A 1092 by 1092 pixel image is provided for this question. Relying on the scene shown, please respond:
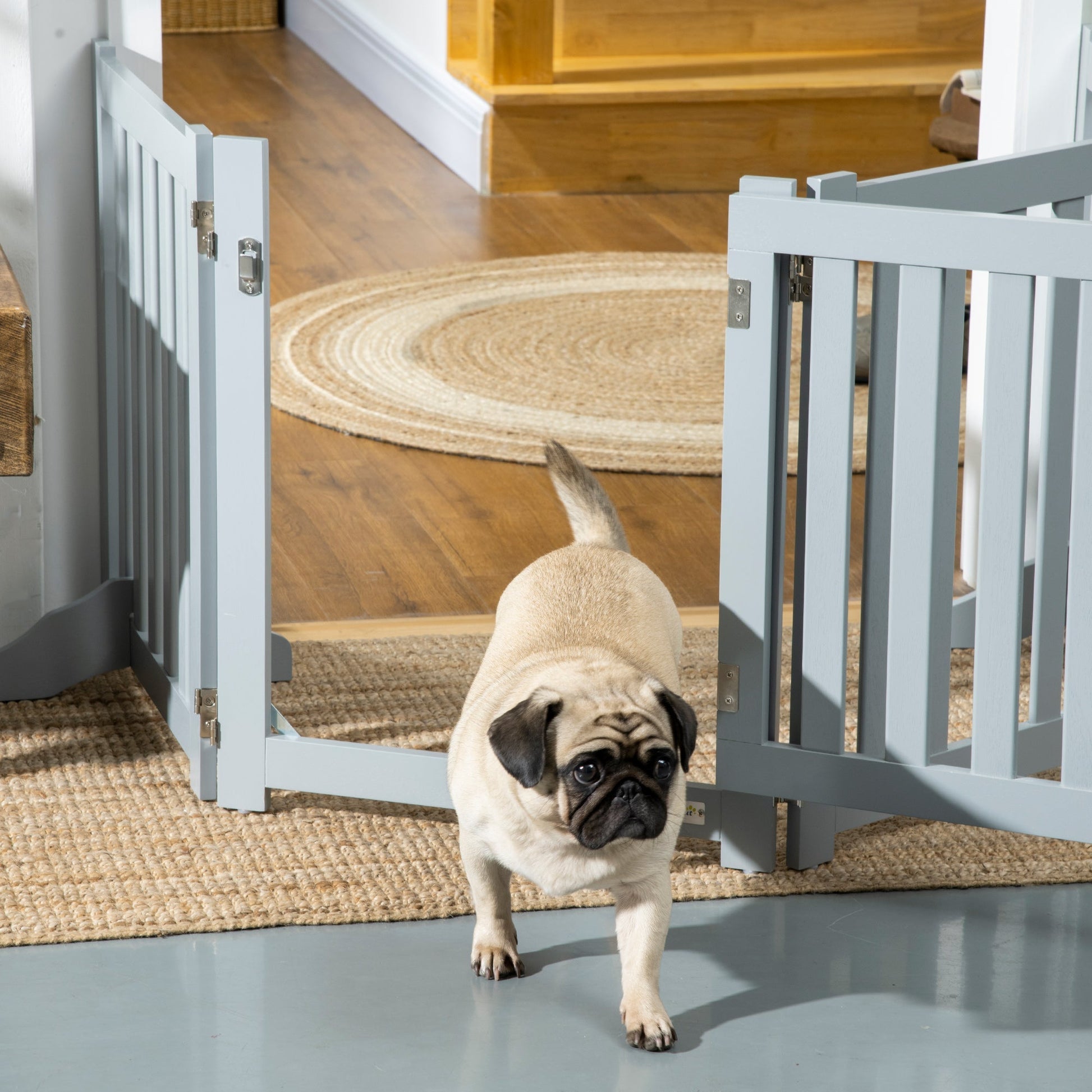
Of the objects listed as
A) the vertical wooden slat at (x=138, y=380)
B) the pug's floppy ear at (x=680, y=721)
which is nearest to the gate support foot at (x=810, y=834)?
the pug's floppy ear at (x=680, y=721)

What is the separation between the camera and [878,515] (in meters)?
1.68

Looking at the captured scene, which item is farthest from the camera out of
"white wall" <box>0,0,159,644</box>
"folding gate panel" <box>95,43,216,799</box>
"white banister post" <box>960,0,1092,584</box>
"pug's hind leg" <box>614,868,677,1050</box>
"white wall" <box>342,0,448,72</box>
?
"white wall" <box>342,0,448,72</box>

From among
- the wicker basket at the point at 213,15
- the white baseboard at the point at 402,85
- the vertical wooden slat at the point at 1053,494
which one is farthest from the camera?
the wicker basket at the point at 213,15

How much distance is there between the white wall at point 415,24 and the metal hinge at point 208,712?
151 inches

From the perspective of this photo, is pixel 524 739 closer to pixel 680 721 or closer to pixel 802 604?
pixel 680 721

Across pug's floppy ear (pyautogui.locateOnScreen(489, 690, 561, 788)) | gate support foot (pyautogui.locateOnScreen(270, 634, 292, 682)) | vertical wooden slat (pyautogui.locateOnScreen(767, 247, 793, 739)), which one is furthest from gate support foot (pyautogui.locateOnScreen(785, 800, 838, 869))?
gate support foot (pyautogui.locateOnScreen(270, 634, 292, 682))

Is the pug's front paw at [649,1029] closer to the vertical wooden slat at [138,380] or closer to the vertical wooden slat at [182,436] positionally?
the vertical wooden slat at [182,436]

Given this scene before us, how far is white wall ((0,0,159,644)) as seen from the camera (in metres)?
2.09

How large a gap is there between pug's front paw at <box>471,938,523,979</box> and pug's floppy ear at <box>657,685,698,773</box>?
0.28m

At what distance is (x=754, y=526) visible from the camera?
5.57 feet

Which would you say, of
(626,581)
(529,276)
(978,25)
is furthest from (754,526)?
(978,25)

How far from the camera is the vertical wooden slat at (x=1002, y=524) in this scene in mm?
1603

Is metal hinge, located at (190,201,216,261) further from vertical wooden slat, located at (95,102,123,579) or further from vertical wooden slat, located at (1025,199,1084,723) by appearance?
vertical wooden slat, located at (1025,199,1084,723)

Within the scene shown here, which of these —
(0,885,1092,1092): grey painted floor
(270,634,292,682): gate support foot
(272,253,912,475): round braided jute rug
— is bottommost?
(0,885,1092,1092): grey painted floor
